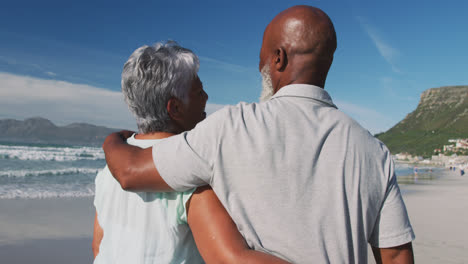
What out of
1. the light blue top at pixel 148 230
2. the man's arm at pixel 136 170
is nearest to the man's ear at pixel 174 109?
the light blue top at pixel 148 230

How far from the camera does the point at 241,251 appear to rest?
3.79ft

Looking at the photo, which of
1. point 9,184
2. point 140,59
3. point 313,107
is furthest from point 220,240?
point 9,184

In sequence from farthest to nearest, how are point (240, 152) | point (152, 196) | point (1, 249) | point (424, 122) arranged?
point (424, 122) → point (1, 249) → point (152, 196) → point (240, 152)

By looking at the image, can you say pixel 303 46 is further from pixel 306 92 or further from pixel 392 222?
pixel 392 222

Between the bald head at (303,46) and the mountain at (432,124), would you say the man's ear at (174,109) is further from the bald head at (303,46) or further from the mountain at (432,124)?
the mountain at (432,124)

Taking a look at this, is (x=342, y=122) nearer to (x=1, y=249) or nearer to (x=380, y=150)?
(x=380, y=150)

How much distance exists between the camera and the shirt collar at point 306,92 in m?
1.29

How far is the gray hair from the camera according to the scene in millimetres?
1518

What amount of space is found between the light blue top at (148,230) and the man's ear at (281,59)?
582 mm

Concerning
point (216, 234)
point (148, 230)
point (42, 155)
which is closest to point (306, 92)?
point (216, 234)

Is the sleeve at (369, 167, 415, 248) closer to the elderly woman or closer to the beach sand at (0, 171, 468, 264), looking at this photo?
the elderly woman

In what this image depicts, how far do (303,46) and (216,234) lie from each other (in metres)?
0.71

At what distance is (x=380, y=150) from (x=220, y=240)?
59 cm

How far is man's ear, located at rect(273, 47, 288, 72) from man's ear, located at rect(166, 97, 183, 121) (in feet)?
1.47
